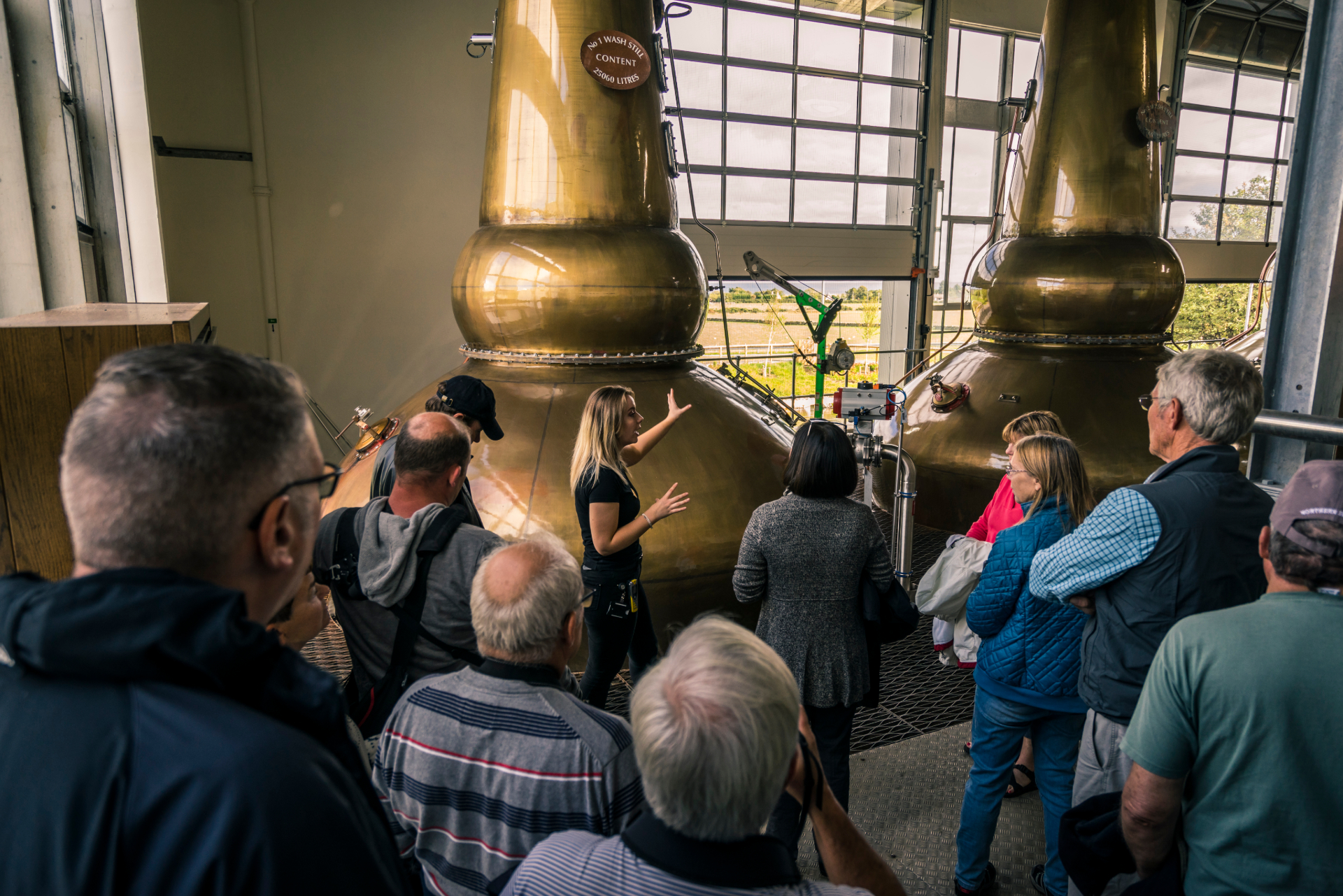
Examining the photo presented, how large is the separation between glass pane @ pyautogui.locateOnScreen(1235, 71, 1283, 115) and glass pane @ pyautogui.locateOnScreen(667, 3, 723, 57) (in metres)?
11.3

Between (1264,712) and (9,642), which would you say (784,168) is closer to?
(1264,712)

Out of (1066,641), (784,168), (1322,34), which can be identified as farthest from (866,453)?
(784,168)

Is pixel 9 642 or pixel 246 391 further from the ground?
pixel 246 391

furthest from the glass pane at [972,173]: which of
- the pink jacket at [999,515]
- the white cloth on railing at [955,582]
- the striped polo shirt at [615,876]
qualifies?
the striped polo shirt at [615,876]

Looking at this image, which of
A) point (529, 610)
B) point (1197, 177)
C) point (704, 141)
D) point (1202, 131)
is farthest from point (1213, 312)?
point (529, 610)

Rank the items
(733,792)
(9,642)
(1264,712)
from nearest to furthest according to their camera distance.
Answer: (9,642) → (733,792) → (1264,712)

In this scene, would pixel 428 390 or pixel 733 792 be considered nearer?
pixel 733 792

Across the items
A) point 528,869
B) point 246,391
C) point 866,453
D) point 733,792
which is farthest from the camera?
point 866,453

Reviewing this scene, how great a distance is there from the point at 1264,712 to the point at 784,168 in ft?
39.2

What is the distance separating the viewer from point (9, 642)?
81 cm

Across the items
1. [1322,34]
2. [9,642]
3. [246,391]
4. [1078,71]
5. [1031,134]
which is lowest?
[9,642]

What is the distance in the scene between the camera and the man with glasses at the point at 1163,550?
210 cm

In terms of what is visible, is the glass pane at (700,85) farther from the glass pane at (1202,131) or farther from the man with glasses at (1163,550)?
the man with glasses at (1163,550)

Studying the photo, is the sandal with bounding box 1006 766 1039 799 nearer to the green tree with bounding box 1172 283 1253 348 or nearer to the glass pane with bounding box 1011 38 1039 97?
the glass pane with bounding box 1011 38 1039 97
